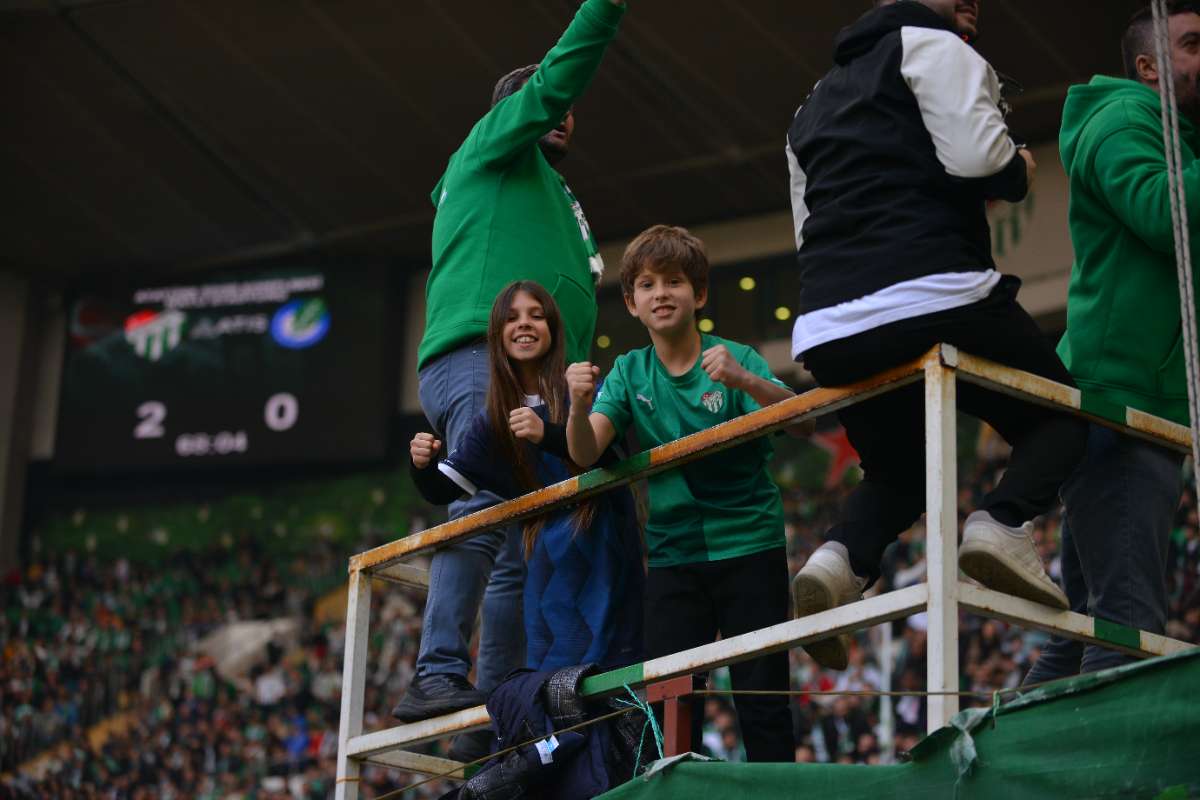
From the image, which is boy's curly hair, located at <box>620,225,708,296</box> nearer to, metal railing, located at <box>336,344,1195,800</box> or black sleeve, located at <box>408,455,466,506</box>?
metal railing, located at <box>336,344,1195,800</box>

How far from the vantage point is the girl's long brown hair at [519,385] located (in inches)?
163

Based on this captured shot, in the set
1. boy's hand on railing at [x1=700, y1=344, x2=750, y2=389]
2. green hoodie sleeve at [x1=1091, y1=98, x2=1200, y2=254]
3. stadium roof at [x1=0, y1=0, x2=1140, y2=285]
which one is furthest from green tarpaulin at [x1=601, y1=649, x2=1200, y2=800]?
stadium roof at [x1=0, y1=0, x2=1140, y2=285]

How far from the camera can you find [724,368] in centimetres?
345

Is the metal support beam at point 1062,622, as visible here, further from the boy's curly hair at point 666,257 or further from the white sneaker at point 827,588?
the boy's curly hair at point 666,257

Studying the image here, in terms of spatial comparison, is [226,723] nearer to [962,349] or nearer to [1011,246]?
[1011,246]

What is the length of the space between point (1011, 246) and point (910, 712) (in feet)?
16.5

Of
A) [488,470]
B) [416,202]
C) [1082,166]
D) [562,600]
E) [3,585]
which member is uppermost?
[416,202]

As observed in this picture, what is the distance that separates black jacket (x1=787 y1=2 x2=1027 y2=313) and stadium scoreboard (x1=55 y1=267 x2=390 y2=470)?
50.9ft

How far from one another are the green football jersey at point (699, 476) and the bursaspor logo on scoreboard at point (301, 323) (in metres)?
15.3

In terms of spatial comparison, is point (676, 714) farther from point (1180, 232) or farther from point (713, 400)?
point (1180, 232)

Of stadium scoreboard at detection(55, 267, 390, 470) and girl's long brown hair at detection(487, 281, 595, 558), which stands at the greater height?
stadium scoreboard at detection(55, 267, 390, 470)

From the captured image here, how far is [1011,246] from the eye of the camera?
1584 centimetres

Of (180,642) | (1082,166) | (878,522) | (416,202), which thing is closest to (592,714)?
(878,522)

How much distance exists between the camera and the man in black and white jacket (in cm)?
310
